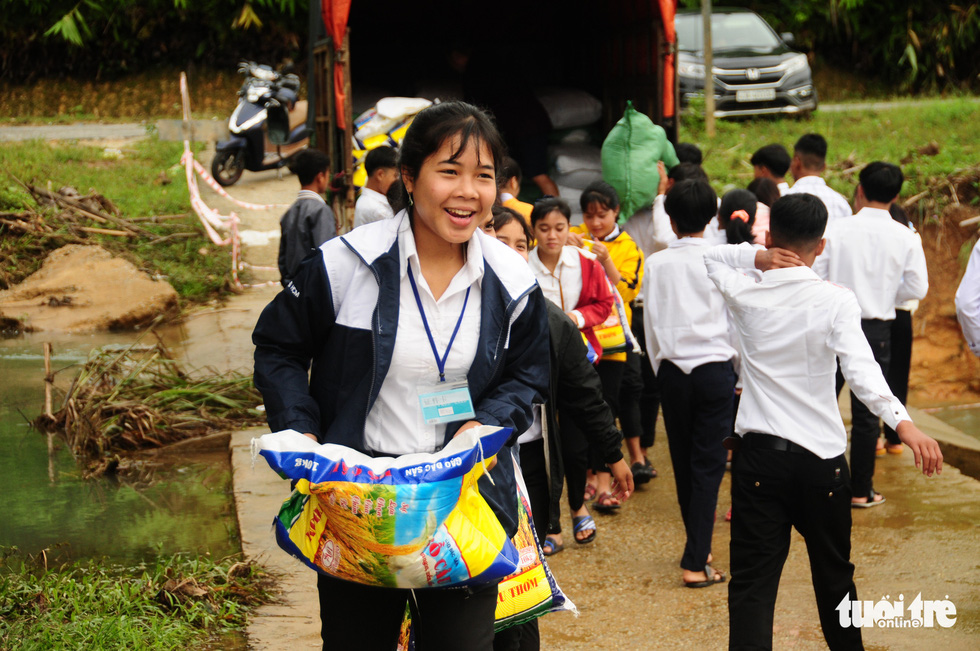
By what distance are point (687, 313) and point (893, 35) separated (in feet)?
49.1

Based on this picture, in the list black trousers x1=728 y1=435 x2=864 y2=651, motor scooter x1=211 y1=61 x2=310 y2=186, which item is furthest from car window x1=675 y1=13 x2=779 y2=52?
black trousers x1=728 y1=435 x2=864 y2=651

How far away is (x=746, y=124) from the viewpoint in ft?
40.1

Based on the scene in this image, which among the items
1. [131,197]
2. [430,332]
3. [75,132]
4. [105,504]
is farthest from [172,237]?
[430,332]

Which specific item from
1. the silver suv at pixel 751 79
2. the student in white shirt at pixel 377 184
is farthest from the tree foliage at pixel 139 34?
the student in white shirt at pixel 377 184

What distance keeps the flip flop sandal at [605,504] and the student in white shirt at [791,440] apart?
1.81 metres

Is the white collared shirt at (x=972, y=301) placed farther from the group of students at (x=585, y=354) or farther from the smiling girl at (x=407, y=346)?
the smiling girl at (x=407, y=346)

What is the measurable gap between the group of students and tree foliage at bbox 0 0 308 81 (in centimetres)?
1432

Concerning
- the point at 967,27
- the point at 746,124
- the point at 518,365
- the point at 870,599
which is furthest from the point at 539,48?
the point at 967,27

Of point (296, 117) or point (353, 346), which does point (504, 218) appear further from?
point (296, 117)

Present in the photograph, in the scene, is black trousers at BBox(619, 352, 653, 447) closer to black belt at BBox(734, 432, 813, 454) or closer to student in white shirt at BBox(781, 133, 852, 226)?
student in white shirt at BBox(781, 133, 852, 226)

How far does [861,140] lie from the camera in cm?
1109

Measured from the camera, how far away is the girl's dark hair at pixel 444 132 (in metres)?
2.17

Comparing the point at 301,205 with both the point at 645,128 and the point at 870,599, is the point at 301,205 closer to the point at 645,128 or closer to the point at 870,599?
the point at 645,128

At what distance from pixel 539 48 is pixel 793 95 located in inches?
165
